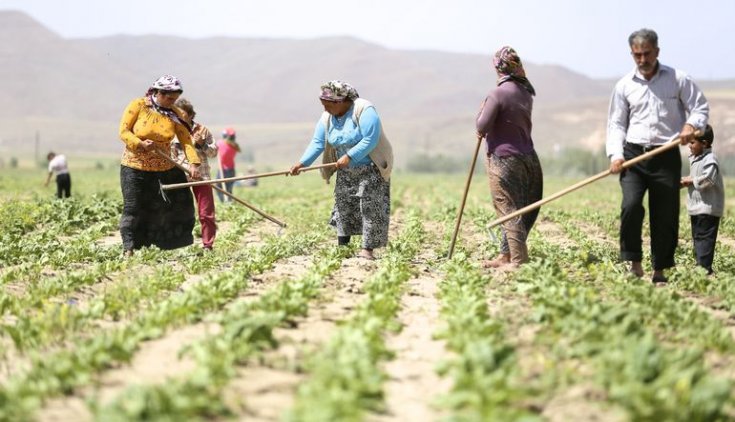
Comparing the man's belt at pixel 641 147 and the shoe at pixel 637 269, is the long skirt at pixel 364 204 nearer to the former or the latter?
the shoe at pixel 637 269

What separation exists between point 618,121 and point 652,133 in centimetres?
30

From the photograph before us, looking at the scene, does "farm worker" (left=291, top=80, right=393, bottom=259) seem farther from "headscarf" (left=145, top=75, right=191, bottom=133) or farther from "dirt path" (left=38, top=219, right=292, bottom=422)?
"dirt path" (left=38, top=219, right=292, bottom=422)

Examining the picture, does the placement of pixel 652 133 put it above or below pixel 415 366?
above

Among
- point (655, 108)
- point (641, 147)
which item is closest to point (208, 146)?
point (641, 147)

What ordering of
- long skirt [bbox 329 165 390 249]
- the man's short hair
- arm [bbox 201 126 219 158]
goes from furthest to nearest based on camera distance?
arm [bbox 201 126 219 158] → long skirt [bbox 329 165 390 249] → the man's short hair

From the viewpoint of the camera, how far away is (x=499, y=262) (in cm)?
830

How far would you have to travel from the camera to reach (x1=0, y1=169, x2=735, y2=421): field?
397 centimetres

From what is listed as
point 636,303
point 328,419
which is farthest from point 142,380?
point 636,303

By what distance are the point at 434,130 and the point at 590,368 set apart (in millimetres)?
130966

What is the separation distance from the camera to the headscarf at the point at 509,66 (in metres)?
7.94

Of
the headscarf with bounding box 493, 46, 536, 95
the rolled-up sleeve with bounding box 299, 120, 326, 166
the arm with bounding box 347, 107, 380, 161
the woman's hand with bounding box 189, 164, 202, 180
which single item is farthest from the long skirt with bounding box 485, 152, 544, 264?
the woman's hand with bounding box 189, 164, 202, 180

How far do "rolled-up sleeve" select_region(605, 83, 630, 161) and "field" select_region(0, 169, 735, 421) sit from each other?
3.33ft

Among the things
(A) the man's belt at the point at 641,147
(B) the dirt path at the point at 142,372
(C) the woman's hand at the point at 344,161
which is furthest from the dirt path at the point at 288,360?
(A) the man's belt at the point at 641,147

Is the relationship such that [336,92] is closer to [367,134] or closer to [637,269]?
[367,134]
